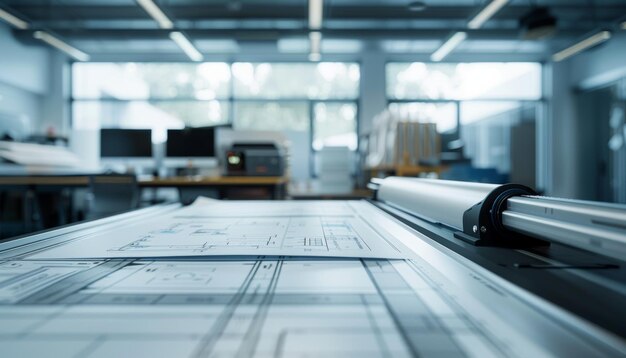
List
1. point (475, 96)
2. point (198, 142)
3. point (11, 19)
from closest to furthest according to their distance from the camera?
1. point (198, 142)
2. point (11, 19)
3. point (475, 96)

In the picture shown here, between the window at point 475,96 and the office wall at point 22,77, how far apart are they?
5.83m

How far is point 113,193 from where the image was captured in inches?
139

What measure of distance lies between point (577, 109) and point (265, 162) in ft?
20.2

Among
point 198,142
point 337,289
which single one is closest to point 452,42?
point 198,142

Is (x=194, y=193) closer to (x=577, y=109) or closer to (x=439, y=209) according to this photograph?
(x=439, y=209)

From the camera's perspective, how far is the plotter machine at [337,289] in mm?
299

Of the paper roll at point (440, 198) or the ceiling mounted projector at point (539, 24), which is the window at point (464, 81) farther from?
the paper roll at point (440, 198)

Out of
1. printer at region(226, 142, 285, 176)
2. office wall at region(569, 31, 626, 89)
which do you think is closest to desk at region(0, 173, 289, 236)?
printer at region(226, 142, 285, 176)

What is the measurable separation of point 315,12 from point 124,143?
241cm

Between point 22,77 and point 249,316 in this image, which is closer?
point 249,316

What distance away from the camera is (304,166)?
13.9ft

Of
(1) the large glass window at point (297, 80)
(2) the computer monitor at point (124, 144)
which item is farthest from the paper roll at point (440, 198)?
(1) the large glass window at point (297, 80)

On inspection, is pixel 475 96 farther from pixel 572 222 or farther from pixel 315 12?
pixel 572 222

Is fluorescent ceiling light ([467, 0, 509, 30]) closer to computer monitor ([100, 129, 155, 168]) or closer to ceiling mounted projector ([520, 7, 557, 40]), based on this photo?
ceiling mounted projector ([520, 7, 557, 40])
